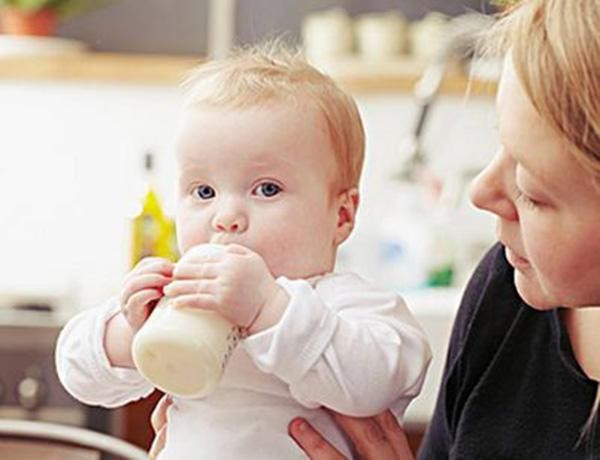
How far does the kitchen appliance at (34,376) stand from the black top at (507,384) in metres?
1.44

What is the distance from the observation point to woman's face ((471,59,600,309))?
103cm

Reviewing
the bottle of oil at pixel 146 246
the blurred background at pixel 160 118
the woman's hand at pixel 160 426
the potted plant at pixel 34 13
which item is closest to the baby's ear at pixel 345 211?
the woman's hand at pixel 160 426

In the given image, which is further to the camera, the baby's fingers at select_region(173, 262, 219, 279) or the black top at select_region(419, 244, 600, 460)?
the black top at select_region(419, 244, 600, 460)

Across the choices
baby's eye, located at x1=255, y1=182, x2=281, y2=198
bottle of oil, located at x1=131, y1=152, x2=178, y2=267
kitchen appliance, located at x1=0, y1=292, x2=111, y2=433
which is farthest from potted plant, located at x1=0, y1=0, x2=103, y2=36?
baby's eye, located at x1=255, y1=182, x2=281, y2=198

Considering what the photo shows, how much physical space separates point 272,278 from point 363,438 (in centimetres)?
19

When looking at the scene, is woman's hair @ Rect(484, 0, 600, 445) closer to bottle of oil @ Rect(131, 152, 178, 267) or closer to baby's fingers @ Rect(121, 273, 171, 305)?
baby's fingers @ Rect(121, 273, 171, 305)

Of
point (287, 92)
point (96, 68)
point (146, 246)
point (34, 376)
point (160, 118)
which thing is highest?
point (287, 92)

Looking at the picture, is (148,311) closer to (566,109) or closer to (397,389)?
(397,389)

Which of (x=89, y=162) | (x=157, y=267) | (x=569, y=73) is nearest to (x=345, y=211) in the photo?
(x=157, y=267)

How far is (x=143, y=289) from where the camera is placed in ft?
3.77

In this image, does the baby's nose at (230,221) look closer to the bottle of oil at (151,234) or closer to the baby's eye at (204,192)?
the baby's eye at (204,192)

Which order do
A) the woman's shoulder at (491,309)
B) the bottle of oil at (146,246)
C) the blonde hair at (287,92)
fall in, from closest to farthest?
1. the blonde hair at (287,92)
2. the woman's shoulder at (491,309)
3. the bottle of oil at (146,246)

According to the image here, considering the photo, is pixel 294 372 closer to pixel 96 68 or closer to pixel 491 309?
pixel 491 309

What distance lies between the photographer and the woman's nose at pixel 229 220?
1178 millimetres
